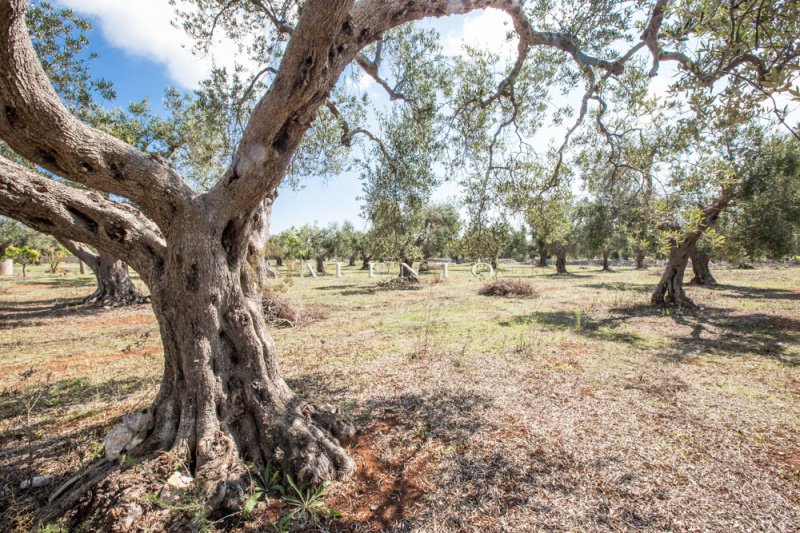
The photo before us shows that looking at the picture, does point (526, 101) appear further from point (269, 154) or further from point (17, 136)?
point (17, 136)

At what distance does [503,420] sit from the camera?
457 centimetres

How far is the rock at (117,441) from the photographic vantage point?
3.29 metres

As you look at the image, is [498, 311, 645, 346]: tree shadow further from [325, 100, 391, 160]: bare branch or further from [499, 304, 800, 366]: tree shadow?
[325, 100, 391, 160]: bare branch

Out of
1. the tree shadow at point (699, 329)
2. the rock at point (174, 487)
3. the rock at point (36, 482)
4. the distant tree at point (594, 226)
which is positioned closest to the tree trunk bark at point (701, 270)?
the distant tree at point (594, 226)

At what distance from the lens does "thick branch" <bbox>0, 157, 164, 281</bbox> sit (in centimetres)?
269

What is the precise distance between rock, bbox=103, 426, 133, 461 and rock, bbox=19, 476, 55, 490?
666 mm

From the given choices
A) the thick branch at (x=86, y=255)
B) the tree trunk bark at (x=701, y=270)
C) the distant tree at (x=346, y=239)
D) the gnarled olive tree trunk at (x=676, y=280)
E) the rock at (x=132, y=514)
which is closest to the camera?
the rock at (x=132, y=514)

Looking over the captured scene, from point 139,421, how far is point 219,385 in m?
0.89

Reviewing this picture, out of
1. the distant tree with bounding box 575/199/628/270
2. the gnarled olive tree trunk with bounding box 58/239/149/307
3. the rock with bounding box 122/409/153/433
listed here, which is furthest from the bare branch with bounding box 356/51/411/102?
the distant tree with bounding box 575/199/628/270

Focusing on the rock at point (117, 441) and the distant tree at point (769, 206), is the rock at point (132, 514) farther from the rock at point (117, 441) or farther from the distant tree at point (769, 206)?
the distant tree at point (769, 206)

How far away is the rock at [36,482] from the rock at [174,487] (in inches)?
60.8

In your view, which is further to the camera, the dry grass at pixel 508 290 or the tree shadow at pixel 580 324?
the dry grass at pixel 508 290

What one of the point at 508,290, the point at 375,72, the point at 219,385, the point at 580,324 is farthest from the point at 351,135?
the point at 508,290

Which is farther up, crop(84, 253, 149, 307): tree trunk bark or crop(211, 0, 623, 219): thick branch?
crop(211, 0, 623, 219): thick branch
